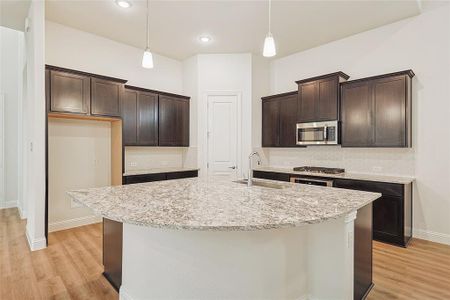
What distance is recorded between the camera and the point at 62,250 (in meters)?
3.11

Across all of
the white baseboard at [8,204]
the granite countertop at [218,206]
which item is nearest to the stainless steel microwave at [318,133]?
the granite countertop at [218,206]

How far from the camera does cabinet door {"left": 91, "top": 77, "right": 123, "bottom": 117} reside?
3.80m

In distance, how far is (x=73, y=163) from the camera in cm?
404

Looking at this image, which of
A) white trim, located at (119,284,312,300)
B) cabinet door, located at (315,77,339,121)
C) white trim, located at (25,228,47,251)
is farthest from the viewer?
A: cabinet door, located at (315,77,339,121)

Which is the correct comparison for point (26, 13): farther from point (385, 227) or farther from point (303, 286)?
point (385, 227)

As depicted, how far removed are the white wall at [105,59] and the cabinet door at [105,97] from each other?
0.56 metres

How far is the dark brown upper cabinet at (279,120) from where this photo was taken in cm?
470

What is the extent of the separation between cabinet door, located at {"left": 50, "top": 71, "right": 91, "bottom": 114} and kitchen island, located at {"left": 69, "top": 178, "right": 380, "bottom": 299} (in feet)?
6.65

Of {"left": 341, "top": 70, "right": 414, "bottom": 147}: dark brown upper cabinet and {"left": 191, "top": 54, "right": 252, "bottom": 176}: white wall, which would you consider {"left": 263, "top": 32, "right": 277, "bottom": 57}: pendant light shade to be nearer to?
{"left": 341, "top": 70, "right": 414, "bottom": 147}: dark brown upper cabinet

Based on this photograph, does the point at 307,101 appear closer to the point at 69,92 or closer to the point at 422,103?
the point at 422,103

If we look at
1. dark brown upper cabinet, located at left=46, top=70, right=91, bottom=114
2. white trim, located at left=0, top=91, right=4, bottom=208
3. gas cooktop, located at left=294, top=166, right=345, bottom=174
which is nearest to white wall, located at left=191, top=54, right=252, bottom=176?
gas cooktop, located at left=294, top=166, right=345, bottom=174

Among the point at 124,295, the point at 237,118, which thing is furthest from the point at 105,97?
the point at 124,295

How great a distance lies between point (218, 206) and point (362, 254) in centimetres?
134

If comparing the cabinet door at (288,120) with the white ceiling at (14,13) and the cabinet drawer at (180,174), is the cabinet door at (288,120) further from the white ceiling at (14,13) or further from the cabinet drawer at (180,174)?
the white ceiling at (14,13)
